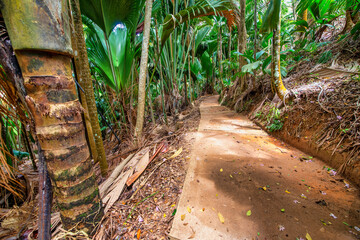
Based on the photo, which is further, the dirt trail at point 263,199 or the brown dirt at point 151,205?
the brown dirt at point 151,205

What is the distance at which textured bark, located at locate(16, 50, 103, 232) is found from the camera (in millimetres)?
678

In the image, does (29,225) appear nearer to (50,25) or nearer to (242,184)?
(50,25)

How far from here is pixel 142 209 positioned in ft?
3.92

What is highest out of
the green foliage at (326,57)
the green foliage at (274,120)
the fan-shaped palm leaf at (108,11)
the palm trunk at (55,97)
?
the fan-shaped palm leaf at (108,11)

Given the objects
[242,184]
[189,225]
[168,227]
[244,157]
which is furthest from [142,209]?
[244,157]

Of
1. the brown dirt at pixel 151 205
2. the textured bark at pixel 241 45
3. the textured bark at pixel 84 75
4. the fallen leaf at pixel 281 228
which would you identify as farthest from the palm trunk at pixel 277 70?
the textured bark at pixel 84 75

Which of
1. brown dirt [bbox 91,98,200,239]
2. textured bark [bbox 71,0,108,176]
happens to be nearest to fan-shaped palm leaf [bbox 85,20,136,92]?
textured bark [bbox 71,0,108,176]

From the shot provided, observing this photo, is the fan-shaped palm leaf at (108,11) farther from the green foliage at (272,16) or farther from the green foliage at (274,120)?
the green foliage at (274,120)

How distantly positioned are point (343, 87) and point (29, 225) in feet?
11.9

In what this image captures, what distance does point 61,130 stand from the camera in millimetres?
737

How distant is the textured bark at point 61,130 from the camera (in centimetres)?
68

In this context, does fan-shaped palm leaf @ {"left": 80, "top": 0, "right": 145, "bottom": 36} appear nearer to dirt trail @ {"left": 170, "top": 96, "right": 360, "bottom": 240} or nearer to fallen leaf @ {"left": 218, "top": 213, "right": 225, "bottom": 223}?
dirt trail @ {"left": 170, "top": 96, "right": 360, "bottom": 240}

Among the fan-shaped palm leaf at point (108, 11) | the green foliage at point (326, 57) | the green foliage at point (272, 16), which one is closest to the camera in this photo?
the fan-shaped palm leaf at point (108, 11)

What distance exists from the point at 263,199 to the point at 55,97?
1528 mm
